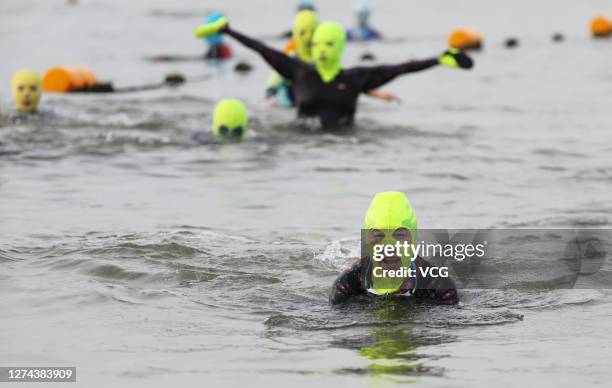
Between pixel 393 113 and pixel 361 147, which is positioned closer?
pixel 361 147

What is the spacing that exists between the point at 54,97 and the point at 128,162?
7378 millimetres

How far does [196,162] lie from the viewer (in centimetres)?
1570

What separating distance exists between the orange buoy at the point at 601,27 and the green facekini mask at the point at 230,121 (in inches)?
693

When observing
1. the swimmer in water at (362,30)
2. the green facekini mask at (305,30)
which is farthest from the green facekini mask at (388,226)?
the swimmer in water at (362,30)

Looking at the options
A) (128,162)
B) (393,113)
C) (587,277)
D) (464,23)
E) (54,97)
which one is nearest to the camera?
(587,277)

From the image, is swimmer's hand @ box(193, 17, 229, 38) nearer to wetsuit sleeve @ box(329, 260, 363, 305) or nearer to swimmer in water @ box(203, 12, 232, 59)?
wetsuit sleeve @ box(329, 260, 363, 305)

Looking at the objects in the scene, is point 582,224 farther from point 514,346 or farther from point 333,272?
point 514,346

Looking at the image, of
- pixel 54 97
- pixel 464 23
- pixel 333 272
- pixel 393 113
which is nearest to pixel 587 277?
pixel 333 272

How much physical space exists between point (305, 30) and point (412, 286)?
11.9m

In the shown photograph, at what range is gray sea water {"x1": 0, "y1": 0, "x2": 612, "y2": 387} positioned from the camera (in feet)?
24.8

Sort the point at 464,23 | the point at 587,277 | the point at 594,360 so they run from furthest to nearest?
the point at 464,23 → the point at 587,277 → the point at 594,360

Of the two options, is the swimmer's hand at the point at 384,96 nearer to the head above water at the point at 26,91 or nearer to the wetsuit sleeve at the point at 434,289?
the head above water at the point at 26,91

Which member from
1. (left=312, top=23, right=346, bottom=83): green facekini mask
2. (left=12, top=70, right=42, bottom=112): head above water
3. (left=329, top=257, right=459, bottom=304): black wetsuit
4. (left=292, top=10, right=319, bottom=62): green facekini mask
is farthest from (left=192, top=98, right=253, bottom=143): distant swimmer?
(left=329, top=257, right=459, bottom=304): black wetsuit

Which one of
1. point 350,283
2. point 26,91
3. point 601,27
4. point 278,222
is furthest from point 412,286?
point 601,27
